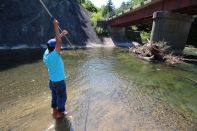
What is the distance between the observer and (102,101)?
9422mm

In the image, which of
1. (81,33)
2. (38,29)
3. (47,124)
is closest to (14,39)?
(38,29)

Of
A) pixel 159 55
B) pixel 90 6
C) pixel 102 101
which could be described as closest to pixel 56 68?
pixel 102 101

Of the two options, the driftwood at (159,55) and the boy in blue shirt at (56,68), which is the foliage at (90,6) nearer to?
the driftwood at (159,55)

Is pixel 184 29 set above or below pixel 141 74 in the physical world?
above

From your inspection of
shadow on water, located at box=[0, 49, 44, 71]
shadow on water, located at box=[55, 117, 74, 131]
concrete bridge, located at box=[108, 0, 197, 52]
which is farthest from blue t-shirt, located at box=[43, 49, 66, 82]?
concrete bridge, located at box=[108, 0, 197, 52]

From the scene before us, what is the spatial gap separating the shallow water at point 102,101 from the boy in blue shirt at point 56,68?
1.49ft

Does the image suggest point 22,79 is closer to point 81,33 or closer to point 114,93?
point 114,93

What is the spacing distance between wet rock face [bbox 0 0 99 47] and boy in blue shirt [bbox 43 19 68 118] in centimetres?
2175

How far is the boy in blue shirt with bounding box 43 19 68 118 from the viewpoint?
720 cm

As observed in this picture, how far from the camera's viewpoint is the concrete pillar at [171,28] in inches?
998

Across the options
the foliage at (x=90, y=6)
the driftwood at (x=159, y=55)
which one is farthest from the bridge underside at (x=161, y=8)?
the foliage at (x=90, y=6)

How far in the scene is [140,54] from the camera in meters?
24.3

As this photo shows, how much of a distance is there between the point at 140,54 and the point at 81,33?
627 inches

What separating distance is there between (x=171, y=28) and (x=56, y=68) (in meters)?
20.3
